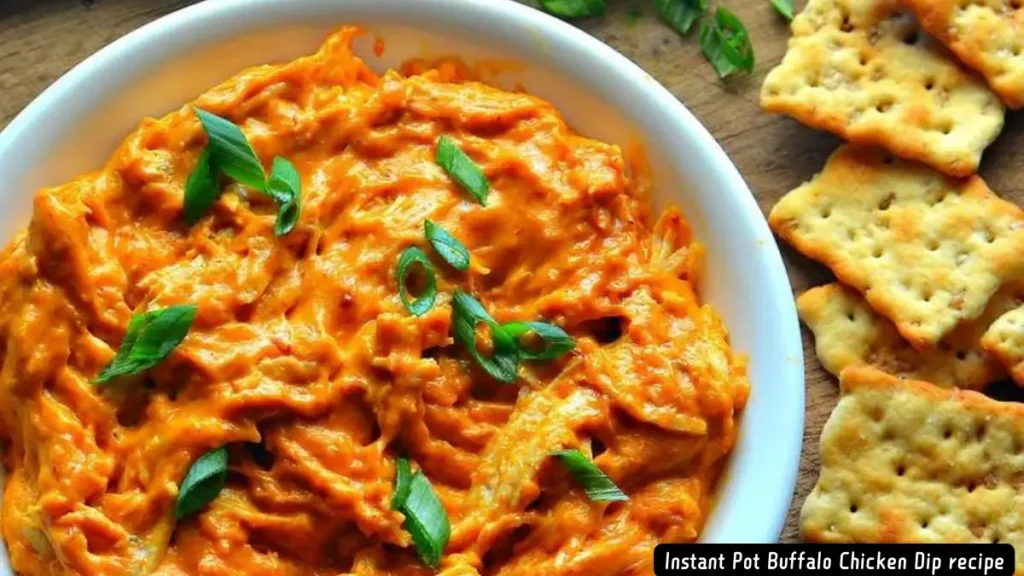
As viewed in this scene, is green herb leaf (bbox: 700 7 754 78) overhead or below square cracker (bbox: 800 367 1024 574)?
overhead

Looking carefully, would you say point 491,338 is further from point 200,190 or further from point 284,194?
point 200,190

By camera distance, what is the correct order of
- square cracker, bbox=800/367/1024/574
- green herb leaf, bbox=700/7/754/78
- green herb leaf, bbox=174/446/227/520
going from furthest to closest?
green herb leaf, bbox=700/7/754/78 < square cracker, bbox=800/367/1024/574 < green herb leaf, bbox=174/446/227/520

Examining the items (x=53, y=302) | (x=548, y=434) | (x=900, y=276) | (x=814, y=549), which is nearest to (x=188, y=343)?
(x=53, y=302)

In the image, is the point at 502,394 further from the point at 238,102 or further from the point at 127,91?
the point at 127,91

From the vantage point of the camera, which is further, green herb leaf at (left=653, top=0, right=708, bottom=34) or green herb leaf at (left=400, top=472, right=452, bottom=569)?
green herb leaf at (left=653, top=0, right=708, bottom=34)

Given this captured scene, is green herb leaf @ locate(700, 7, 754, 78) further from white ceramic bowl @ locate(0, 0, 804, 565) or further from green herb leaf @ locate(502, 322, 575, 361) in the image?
green herb leaf @ locate(502, 322, 575, 361)

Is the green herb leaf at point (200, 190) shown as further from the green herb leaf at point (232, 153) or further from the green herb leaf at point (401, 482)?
the green herb leaf at point (401, 482)

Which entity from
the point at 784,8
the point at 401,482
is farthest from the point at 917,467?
the point at 401,482

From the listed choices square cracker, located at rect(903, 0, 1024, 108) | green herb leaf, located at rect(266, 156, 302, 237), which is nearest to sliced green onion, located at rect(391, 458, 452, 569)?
green herb leaf, located at rect(266, 156, 302, 237)
